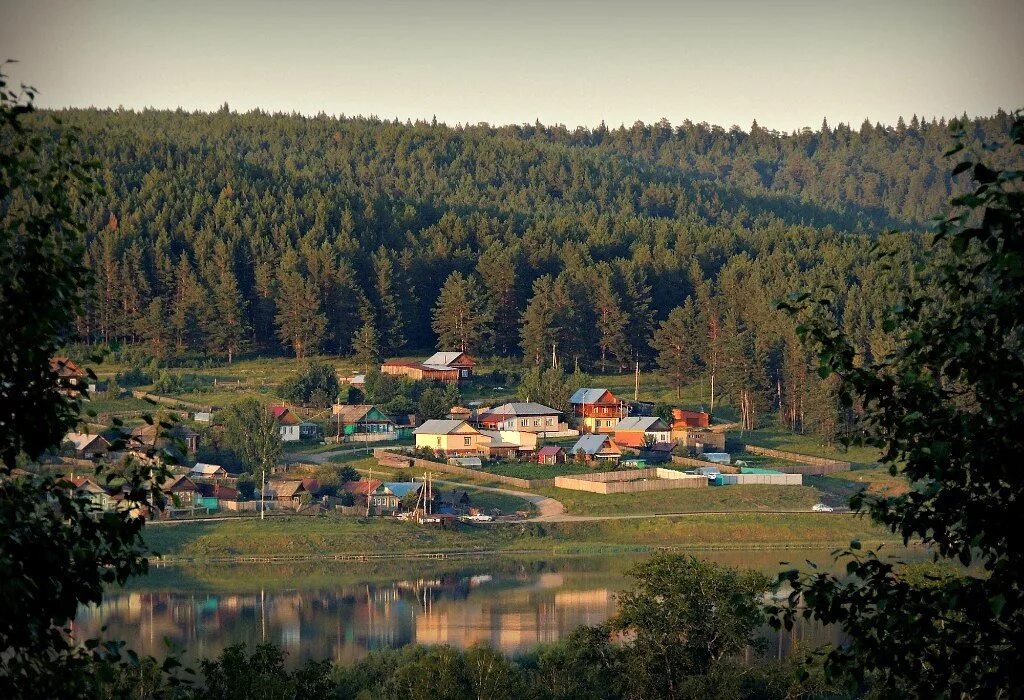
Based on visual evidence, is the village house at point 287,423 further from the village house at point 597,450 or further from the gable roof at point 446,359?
the gable roof at point 446,359

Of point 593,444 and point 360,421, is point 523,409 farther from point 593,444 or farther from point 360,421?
point 360,421

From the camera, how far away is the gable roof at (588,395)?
86.4 metres

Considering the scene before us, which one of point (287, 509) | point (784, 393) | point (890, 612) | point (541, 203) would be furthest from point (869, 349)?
point (890, 612)

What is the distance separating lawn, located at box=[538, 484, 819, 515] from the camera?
68562 millimetres

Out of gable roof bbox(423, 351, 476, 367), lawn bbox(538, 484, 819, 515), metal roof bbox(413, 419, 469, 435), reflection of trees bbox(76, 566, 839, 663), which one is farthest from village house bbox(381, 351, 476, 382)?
reflection of trees bbox(76, 566, 839, 663)

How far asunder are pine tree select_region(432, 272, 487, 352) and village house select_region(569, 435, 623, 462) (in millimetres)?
25341

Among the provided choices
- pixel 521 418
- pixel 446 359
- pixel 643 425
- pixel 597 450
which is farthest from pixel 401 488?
pixel 446 359

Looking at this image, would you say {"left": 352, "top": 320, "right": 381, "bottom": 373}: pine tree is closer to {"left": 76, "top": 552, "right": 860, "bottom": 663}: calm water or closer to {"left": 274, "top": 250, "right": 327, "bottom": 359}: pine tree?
{"left": 274, "top": 250, "right": 327, "bottom": 359}: pine tree

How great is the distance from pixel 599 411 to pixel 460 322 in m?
20.1

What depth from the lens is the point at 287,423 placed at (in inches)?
3184

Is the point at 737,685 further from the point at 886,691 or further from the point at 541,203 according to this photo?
the point at 541,203

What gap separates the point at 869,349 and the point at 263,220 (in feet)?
169

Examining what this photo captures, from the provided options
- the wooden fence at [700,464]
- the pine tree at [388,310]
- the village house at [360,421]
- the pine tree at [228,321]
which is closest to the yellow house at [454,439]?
the village house at [360,421]

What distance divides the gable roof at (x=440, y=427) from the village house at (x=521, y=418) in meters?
2.21
